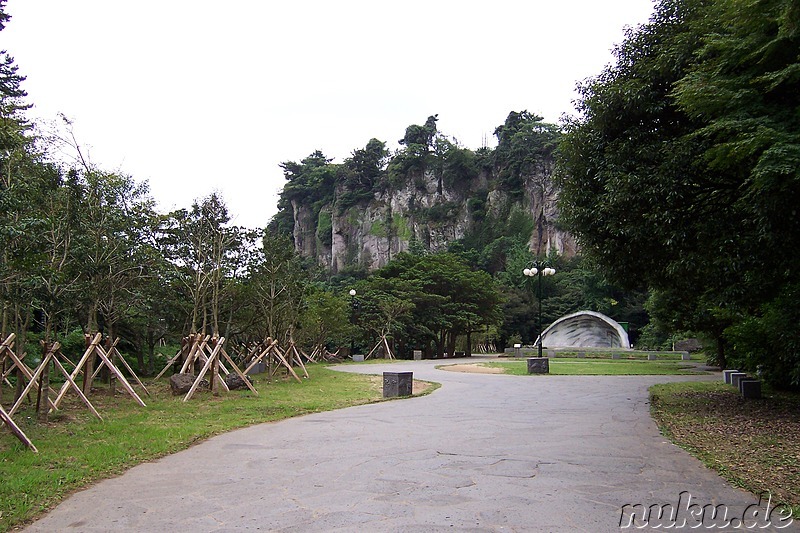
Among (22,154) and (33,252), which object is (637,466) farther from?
(22,154)

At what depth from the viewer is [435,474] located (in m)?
5.56

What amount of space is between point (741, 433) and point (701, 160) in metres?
3.75

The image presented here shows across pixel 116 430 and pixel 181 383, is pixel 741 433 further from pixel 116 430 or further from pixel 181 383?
pixel 181 383

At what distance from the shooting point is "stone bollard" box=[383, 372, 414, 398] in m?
13.2

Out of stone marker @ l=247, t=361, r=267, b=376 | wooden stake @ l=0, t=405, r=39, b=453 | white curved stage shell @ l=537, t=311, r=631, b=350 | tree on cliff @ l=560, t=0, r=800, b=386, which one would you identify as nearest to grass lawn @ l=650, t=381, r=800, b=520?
tree on cliff @ l=560, t=0, r=800, b=386

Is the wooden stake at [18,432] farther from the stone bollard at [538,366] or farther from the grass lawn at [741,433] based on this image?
the stone bollard at [538,366]

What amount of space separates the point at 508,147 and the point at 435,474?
69446mm

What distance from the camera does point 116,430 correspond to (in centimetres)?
865

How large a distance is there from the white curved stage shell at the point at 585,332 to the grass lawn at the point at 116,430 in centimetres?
3250

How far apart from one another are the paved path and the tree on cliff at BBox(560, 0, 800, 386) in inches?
110

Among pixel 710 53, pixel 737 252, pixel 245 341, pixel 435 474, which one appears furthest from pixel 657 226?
pixel 245 341

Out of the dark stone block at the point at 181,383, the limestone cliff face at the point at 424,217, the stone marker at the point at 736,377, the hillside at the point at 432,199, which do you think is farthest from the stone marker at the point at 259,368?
the limestone cliff face at the point at 424,217

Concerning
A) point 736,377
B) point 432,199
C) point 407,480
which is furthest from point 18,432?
point 432,199

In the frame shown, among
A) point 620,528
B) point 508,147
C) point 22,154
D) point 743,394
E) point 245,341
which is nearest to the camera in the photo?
point 620,528
